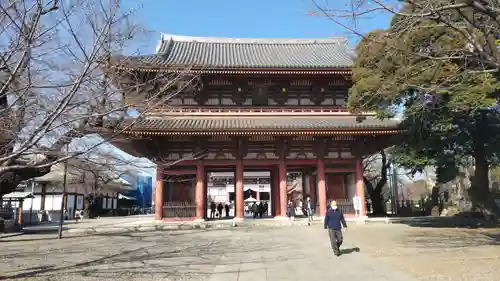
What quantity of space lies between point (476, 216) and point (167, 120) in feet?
62.8

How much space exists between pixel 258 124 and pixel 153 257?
10.9 metres

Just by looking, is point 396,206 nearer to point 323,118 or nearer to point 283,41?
point 323,118

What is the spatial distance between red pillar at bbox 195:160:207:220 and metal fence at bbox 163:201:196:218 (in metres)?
0.35

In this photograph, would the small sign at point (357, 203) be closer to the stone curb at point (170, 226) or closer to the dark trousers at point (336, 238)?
the stone curb at point (170, 226)

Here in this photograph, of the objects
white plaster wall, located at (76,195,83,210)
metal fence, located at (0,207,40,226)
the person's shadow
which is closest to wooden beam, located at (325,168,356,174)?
the person's shadow

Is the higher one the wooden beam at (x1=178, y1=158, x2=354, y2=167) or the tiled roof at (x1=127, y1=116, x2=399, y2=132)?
the tiled roof at (x1=127, y1=116, x2=399, y2=132)

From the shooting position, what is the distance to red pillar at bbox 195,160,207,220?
67.4 ft

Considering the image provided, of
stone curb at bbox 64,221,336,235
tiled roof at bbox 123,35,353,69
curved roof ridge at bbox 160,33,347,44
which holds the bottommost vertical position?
stone curb at bbox 64,221,336,235

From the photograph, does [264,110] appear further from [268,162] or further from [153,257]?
[153,257]

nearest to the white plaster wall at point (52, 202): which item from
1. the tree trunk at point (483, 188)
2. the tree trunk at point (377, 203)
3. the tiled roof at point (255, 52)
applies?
the tiled roof at point (255, 52)

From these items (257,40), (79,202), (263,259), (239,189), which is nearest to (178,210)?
(239,189)

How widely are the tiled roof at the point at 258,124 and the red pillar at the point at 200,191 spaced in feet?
8.20

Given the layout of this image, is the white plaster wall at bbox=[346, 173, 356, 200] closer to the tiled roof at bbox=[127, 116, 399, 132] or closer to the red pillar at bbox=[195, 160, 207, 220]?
the tiled roof at bbox=[127, 116, 399, 132]

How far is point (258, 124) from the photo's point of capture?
20.2 meters
